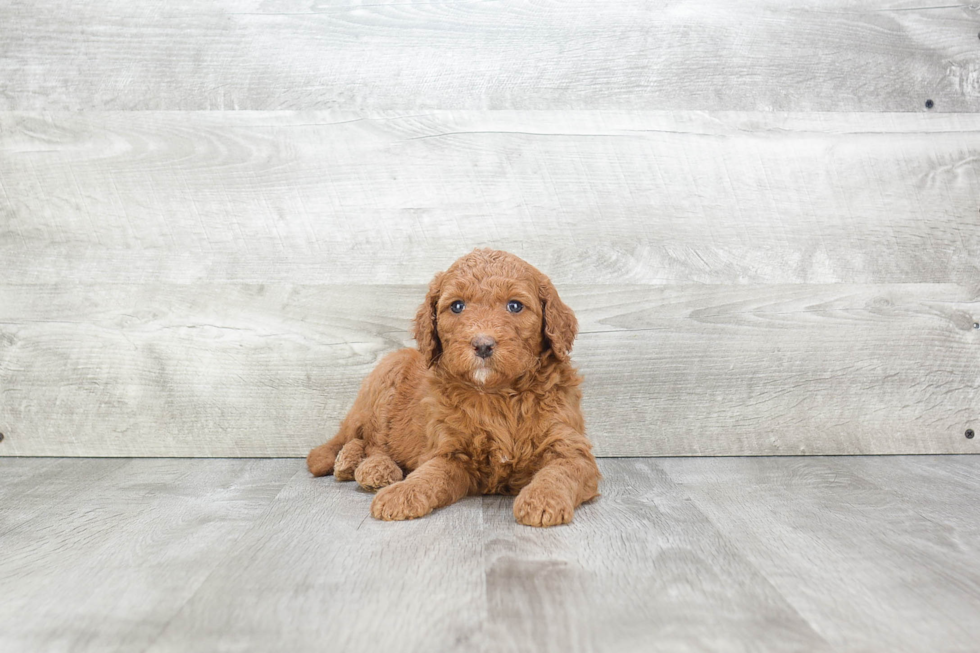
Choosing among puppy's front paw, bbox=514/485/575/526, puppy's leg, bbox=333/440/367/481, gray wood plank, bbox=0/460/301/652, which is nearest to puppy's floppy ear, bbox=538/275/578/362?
puppy's front paw, bbox=514/485/575/526

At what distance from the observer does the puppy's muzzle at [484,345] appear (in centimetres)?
160

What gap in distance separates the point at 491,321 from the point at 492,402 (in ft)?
0.70

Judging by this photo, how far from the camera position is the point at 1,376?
236cm

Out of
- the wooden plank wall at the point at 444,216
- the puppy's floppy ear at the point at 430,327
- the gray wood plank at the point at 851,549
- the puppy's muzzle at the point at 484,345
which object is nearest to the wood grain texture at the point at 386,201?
the wooden plank wall at the point at 444,216

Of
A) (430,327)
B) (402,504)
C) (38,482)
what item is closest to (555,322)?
(430,327)

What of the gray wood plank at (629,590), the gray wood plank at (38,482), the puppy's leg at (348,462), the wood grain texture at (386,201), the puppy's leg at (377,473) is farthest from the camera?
the wood grain texture at (386,201)

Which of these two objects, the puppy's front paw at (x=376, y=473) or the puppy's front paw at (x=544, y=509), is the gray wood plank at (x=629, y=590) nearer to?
the puppy's front paw at (x=544, y=509)

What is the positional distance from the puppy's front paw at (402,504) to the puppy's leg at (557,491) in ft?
0.64

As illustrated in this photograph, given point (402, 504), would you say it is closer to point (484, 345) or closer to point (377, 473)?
point (377, 473)

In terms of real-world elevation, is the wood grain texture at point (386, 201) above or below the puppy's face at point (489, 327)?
above

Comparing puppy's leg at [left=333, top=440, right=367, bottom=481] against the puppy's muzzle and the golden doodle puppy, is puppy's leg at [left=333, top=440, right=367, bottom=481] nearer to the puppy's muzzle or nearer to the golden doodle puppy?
the golden doodle puppy

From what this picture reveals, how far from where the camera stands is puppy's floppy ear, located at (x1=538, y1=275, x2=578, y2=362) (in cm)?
175

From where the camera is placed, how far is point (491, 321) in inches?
65.2

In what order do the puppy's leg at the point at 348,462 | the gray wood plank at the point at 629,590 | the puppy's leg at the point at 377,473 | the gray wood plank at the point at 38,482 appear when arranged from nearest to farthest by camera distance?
the gray wood plank at the point at 629,590 < the gray wood plank at the point at 38,482 < the puppy's leg at the point at 377,473 < the puppy's leg at the point at 348,462
